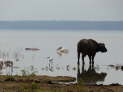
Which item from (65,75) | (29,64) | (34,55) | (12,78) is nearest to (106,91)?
(12,78)

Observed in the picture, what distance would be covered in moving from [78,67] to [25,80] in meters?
4.82

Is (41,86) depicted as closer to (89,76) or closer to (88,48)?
(89,76)

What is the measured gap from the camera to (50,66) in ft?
57.5

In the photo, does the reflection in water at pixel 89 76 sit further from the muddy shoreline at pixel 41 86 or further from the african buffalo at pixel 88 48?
the african buffalo at pixel 88 48

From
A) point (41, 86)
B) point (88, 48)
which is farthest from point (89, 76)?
point (41, 86)

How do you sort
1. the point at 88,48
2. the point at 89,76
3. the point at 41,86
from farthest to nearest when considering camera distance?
the point at 88,48, the point at 89,76, the point at 41,86

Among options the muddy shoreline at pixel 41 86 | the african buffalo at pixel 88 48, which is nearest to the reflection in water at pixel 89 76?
the muddy shoreline at pixel 41 86

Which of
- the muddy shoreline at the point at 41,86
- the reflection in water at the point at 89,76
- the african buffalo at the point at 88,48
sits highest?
the african buffalo at the point at 88,48

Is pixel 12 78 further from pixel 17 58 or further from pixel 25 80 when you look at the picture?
pixel 17 58

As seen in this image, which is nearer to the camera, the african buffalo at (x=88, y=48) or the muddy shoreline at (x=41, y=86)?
the muddy shoreline at (x=41, y=86)

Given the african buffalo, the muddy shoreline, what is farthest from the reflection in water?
the african buffalo

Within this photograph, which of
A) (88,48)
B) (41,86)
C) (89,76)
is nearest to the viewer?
(41,86)

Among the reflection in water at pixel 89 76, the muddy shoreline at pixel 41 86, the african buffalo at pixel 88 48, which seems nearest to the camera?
the muddy shoreline at pixel 41 86

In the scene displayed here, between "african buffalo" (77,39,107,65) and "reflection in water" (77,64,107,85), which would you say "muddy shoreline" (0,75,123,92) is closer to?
"reflection in water" (77,64,107,85)
